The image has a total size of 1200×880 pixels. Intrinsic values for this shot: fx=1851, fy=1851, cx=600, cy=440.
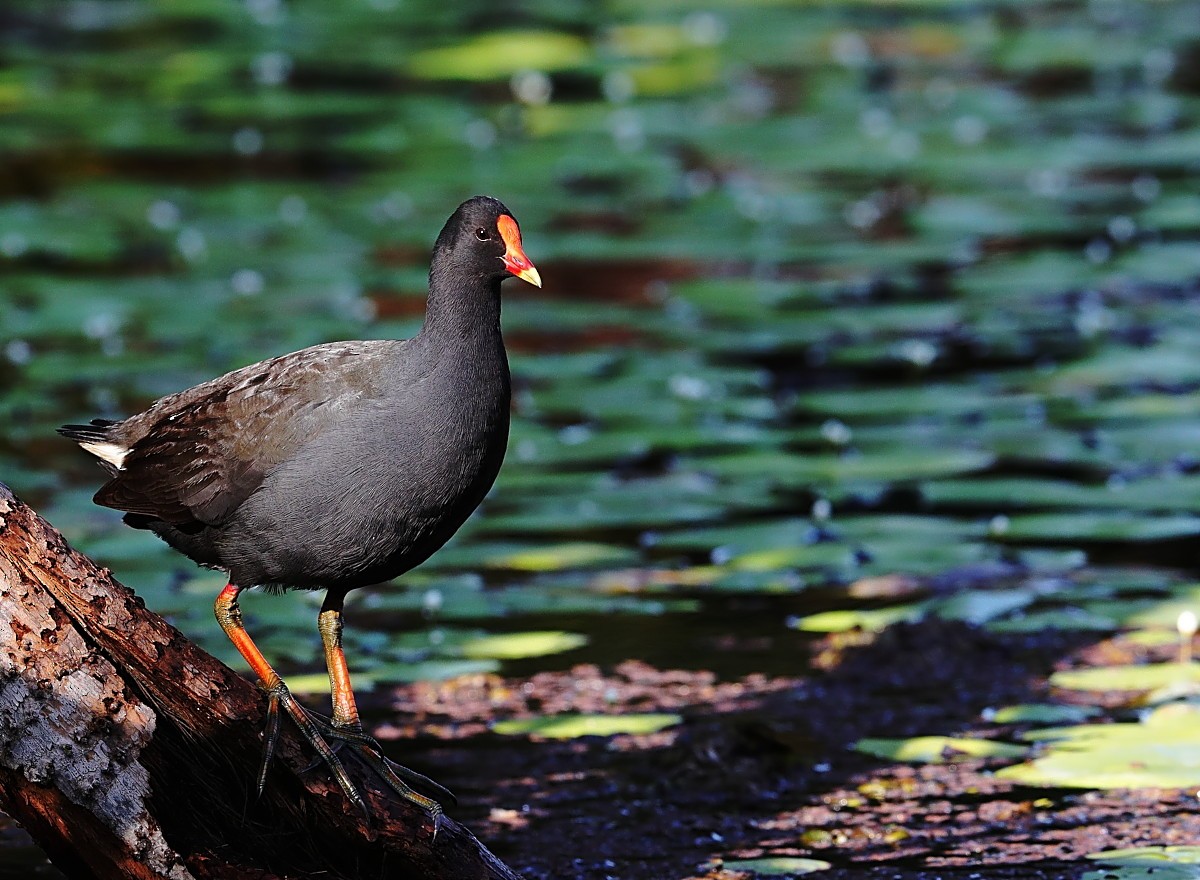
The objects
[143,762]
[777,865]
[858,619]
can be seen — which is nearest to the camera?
[143,762]

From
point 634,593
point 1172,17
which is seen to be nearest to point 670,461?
point 634,593

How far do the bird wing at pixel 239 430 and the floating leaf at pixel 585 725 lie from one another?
1.40 meters

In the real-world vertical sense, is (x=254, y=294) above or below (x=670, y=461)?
above

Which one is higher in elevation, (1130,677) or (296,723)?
(296,723)

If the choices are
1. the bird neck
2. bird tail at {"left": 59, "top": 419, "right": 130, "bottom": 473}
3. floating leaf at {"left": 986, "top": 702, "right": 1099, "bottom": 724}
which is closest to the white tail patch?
bird tail at {"left": 59, "top": 419, "right": 130, "bottom": 473}

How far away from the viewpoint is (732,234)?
1012 cm

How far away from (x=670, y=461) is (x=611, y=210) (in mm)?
3464

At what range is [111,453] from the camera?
466 centimetres

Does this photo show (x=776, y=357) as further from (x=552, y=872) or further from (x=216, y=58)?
(x=216, y=58)

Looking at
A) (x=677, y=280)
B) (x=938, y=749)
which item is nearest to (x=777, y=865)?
(x=938, y=749)

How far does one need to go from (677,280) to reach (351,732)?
598 centimetres

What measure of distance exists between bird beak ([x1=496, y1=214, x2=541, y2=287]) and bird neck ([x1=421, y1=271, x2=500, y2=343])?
66mm

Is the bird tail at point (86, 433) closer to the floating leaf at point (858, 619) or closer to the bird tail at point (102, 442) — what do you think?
the bird tail at point (102, 442)

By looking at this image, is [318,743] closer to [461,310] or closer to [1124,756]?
[461,310]
